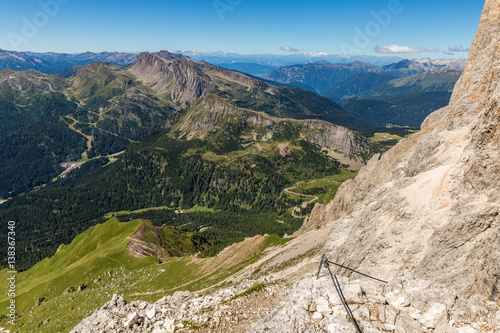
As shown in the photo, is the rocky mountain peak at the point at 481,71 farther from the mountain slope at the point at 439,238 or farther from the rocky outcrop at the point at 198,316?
the rocky outcrop at the point at 198,316

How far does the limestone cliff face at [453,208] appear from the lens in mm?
31766

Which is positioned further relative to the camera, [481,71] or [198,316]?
[481,71]

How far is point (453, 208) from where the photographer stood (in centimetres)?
3928

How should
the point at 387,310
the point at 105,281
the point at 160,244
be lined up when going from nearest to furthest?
1. the point at 387,310
2. the point at 105,281
3. the point at 160,244

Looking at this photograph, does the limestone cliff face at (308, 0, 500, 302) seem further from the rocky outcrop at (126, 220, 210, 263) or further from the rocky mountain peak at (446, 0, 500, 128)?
the rocky outcrop at (126, 220, 210, 263)

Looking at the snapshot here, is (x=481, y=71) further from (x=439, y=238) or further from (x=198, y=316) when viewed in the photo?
(x=198, y=316)

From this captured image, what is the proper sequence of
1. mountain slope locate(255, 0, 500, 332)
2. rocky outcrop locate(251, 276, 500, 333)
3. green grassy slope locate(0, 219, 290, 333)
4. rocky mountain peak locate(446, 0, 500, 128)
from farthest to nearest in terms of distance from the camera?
green grassy slope locate(0, 219, 290, 333)
rocky mountain peak locate(446, 0, 500, 128)
mountain slope locate(255, 0, 500, 332)
rocky outcrop locate(251, 276, 500, 333)

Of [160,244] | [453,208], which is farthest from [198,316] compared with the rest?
[160,244]

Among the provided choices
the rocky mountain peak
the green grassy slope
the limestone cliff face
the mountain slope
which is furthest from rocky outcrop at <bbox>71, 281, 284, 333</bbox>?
the rocky mountain peak

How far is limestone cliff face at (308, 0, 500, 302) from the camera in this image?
3177cm

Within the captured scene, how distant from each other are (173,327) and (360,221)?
41872 millimetres

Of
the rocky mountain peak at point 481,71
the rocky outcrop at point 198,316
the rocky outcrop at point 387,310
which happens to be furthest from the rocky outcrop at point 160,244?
the rocky mountain peak at point 481,71

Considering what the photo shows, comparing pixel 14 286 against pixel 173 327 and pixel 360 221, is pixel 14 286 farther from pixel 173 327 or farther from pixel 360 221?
pixel 360 221

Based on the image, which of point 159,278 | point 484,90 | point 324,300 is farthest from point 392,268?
point 159,278
